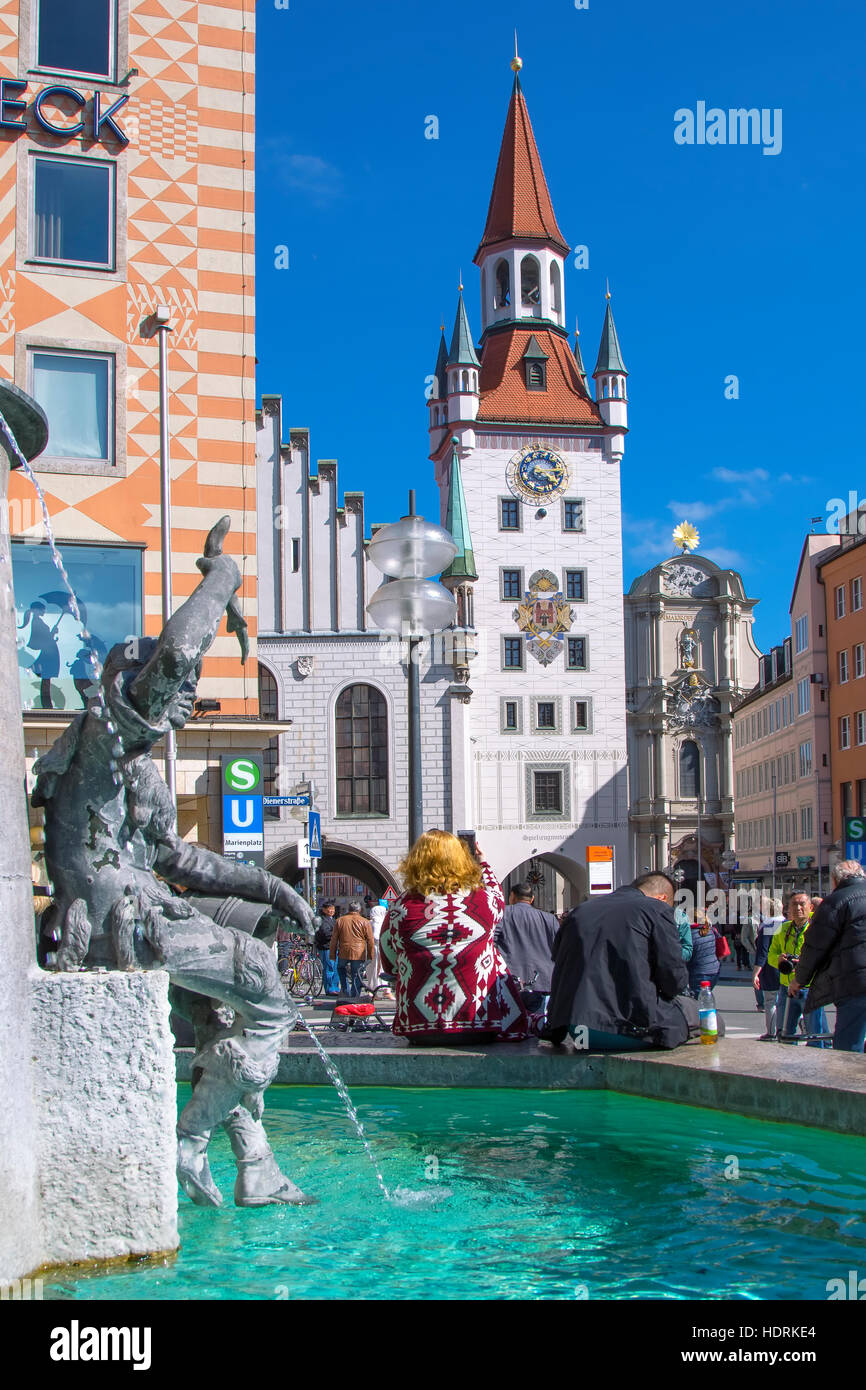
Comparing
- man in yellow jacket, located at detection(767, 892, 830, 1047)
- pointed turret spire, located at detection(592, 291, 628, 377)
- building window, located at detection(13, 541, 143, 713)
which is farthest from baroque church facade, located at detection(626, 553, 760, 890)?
man in yellow jacket, located at detection(767, 892, 830, 1047)

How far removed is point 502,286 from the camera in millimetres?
71312

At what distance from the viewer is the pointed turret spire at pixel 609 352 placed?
2594 inches

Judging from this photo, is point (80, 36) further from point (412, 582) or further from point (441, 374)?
point (441, 374)

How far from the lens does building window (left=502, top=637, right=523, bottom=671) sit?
60375 mm

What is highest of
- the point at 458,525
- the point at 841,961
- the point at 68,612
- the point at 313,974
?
the point at 458,525

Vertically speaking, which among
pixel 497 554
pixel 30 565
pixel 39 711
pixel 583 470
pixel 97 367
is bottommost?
pixel 39 711

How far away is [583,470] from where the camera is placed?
2486 inches

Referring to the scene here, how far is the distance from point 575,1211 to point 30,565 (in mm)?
16790

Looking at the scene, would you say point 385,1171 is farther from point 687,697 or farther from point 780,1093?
point 687,697

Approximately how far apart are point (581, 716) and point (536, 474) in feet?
36.6

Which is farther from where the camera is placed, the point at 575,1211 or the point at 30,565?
the point at 30,565

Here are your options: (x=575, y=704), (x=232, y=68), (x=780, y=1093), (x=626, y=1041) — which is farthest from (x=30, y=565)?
(x=575, y=704)

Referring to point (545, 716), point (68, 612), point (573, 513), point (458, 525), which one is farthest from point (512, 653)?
point (68, 612)
